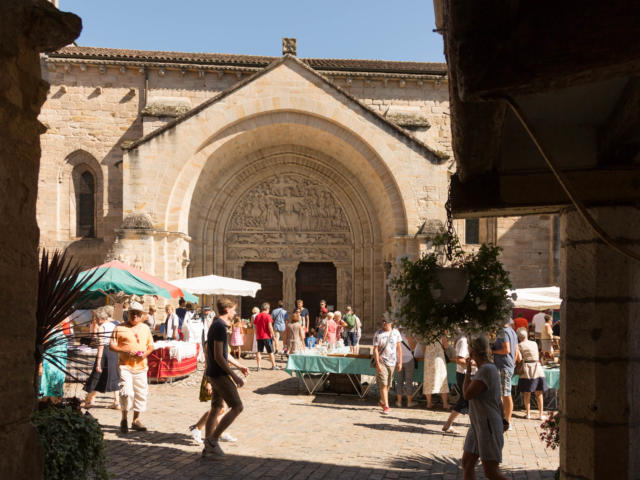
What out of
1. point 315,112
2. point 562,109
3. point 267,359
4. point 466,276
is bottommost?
point 267,359

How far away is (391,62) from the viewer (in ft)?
77.8

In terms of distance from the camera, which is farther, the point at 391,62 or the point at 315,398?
the point at 391,62

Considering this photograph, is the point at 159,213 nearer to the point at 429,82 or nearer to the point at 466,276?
the point at 429,82

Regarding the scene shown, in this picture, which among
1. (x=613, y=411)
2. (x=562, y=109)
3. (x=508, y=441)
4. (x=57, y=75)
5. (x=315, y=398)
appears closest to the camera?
(x=562, y=109)

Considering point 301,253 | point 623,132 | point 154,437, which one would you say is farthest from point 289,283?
point 623,132

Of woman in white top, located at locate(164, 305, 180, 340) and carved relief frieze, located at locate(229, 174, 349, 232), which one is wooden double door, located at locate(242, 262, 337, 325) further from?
woman in white top, located at locate(164, 305, 180, 340)

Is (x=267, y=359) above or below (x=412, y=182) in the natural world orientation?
below

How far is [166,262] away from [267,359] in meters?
4.57

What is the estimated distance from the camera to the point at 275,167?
22.2m

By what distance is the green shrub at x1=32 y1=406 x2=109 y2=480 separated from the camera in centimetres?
404

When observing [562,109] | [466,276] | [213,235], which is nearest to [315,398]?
[466,276]

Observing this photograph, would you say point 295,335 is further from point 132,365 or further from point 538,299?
point 132,365

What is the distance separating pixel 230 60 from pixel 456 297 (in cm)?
1969

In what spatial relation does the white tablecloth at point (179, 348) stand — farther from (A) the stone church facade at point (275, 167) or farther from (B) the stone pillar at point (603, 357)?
(B) the stone pillar at point (603, 357)
